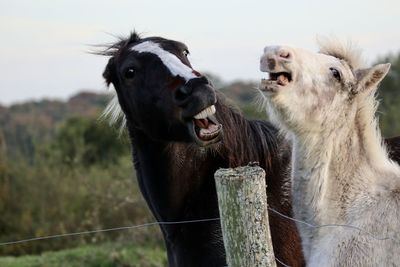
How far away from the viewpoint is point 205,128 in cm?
448

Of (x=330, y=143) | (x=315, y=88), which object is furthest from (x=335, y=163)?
(x=315, y=88)

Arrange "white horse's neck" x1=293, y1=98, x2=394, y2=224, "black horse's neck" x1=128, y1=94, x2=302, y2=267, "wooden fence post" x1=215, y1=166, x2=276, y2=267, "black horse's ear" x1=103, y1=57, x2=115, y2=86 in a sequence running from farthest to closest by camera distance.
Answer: "black horse's ear" x1=103, y1=57, x2=115, y2=86
"black horse's neck" x1=128, y1=94, x2=302, y2=267
"white horse's neck" x1=293, y1=98, x2=394, y2=224
"wooden fence post" x1=215, y1=166, x2=276, y2=267

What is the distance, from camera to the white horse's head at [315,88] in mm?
3961

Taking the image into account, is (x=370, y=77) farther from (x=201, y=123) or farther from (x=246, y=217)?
(x=246, y=217)

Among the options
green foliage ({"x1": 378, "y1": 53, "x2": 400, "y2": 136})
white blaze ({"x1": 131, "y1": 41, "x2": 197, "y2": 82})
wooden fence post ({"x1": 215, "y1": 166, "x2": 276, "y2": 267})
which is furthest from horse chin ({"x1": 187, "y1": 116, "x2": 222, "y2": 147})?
green foliage ({"x1": 378, "y1": 53, "x2": 400, "y2": 136})

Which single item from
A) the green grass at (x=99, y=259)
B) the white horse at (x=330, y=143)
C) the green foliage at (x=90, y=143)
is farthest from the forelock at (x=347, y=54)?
the green foliage at (x=90, y=143)

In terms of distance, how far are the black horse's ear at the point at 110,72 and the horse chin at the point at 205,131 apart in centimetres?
82

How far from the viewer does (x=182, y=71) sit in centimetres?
456

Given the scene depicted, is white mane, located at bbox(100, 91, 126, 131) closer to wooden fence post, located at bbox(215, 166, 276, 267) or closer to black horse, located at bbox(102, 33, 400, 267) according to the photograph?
black horse, located at bbox(102, 33, 400, 267)

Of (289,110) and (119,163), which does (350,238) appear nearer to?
(289,110)

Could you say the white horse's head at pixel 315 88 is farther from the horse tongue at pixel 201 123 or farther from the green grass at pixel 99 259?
the green grass at pixel 99 259

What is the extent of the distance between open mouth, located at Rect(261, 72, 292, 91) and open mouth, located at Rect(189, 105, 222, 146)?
0.57 m

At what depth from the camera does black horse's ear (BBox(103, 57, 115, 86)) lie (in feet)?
16.3

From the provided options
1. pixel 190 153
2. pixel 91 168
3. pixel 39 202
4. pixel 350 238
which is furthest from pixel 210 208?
pixel 91 168
